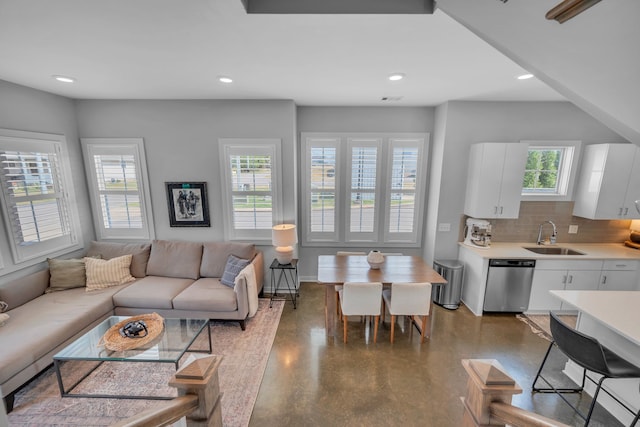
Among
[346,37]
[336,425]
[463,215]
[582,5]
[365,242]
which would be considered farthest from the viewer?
[365,242]

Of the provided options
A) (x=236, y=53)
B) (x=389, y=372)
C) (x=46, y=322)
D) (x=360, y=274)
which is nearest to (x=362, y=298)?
(x=360, y=274)

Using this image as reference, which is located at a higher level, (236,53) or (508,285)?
(236,53)

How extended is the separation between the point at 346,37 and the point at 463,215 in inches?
123

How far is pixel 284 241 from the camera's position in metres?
3.41

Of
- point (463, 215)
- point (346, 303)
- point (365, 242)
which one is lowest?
point (346, 303)

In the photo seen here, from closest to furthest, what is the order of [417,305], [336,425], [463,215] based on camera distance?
1. [336,425]
2. [417,305]
3. [463,215]

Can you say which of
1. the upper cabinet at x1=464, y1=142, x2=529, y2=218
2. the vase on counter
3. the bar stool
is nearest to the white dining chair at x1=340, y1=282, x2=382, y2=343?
the vase on counter

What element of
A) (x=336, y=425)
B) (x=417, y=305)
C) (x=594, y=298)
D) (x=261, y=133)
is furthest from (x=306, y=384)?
(x=261, y=133)

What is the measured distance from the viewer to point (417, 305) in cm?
273

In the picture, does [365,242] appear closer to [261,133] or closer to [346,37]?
[261,133]

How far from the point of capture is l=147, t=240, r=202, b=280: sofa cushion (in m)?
3.48

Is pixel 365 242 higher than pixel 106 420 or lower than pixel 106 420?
higher

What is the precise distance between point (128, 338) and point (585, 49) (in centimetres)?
344

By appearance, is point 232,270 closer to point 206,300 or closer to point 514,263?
point 206,300
